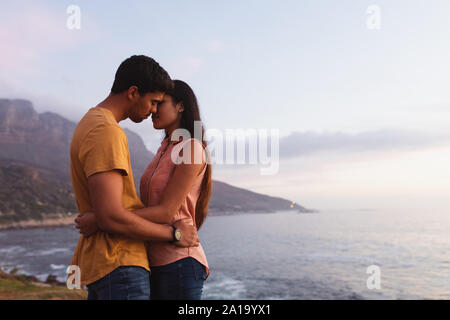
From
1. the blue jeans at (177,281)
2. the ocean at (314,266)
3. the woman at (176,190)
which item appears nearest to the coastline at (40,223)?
the ocean at (314,266)

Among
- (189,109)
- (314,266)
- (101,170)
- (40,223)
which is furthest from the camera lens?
(40,223)

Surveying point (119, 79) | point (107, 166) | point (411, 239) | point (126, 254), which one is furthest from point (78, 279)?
point (411, 239)

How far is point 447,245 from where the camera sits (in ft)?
310

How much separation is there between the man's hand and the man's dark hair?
83 cm

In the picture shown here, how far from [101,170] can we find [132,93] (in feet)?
1.82

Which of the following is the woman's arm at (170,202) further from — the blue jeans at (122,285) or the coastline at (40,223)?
the coastline at (40,223)

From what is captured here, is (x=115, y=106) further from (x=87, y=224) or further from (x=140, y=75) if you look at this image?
(x=87, y=224)

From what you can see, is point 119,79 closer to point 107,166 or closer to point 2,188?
point 107,166

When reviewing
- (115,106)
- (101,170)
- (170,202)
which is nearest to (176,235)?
(170,202)

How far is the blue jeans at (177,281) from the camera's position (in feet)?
7.52

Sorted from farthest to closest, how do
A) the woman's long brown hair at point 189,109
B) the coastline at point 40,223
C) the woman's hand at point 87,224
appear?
1. the coastline at point 40,223
2. the woman's long brown hair at point 189,109
3. the woman's hand at point 87,224

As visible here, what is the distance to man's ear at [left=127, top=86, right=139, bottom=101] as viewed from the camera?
90.1 inches

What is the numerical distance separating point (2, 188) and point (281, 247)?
89.8 metres

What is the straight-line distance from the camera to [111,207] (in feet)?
6.68
